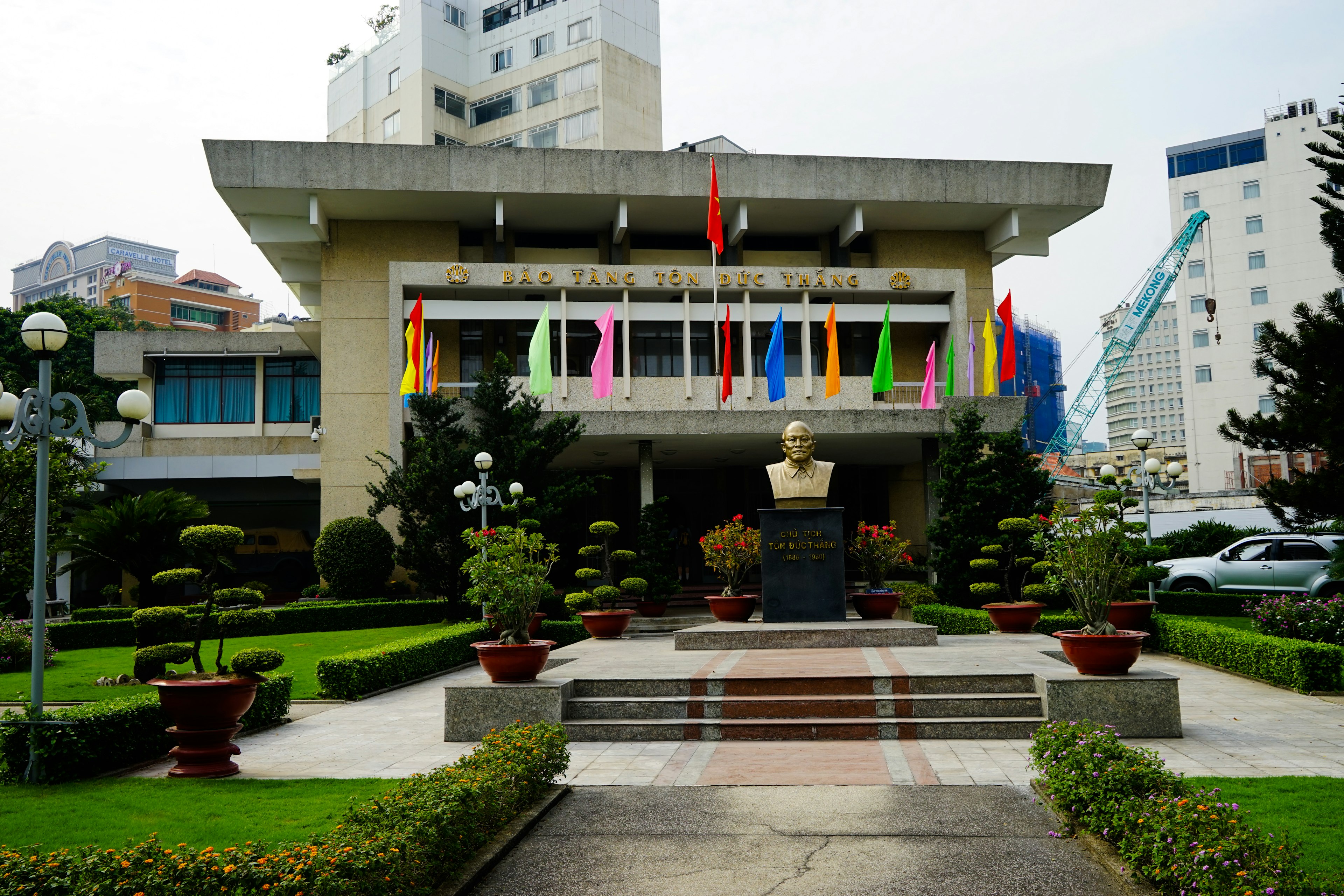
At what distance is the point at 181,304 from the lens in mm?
79500

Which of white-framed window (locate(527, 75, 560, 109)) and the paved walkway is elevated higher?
white-framed window (locate(527, 75, 560, 109))

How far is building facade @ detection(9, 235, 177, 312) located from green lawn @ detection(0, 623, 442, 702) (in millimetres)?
114297

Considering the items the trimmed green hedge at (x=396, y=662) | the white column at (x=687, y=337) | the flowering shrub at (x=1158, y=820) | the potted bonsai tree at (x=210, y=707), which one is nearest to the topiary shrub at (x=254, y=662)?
the potted bonsai tree at (x=210, y=707)

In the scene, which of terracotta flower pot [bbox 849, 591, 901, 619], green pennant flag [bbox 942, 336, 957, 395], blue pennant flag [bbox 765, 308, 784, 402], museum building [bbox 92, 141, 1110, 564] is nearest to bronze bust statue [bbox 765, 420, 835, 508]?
terracotta flower pot [bbox 849, 591, 901, 619]

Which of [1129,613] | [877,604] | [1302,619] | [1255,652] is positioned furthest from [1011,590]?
[1255,652]

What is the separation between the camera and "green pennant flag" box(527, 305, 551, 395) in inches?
908

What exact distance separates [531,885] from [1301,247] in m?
69.8

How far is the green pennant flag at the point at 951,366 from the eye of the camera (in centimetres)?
2528

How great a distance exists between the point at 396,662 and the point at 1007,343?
17.2 metres

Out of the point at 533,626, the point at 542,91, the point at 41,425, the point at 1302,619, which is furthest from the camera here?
the point at 542,91

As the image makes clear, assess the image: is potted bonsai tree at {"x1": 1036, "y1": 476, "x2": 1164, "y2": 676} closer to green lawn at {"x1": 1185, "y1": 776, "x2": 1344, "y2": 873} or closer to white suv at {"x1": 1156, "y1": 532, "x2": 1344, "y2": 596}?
green lawn at {"x1": 1185, "y1": 776, "x2": 1344, "y2": 873}

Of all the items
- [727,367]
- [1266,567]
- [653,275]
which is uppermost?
[653,275]

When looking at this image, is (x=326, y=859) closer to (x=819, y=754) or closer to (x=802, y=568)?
(x=819, y=754)

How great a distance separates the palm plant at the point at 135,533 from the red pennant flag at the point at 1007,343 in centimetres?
1886
